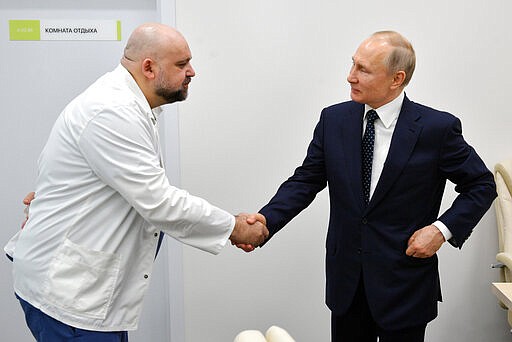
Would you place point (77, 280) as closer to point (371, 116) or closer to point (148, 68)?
point (148, 68)

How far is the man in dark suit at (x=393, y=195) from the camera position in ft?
7.68

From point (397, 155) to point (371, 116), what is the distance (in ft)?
0.59

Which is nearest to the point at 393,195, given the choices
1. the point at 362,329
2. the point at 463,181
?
the point at 463,181

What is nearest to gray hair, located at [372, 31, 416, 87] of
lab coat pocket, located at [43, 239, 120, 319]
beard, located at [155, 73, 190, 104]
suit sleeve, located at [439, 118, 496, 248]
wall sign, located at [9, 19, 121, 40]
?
suit sleeve, located at [439, 118, 496, 248]

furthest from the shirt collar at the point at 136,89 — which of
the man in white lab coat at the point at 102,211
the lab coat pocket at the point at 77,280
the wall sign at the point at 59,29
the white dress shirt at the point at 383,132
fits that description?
the wall sign at the point at 59,29

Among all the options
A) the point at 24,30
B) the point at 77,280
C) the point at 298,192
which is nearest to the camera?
the point at 77,280

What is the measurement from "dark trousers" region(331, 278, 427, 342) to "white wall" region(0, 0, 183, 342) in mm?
1107

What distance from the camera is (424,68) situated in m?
3.32

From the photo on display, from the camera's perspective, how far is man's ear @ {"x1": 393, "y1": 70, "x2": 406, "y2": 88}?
7.73ft

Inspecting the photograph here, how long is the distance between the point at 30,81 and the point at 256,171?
1.18m

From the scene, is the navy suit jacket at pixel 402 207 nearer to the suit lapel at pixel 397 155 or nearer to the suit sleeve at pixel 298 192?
the suit lapel at pixel 397 155

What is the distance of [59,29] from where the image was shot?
3.30 m

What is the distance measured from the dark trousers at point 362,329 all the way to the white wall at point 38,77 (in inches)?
43.6

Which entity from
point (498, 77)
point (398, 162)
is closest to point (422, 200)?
point (398, 162)
